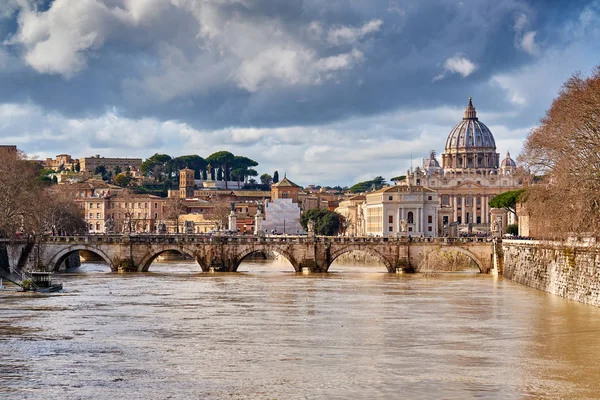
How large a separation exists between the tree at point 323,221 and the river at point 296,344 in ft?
304

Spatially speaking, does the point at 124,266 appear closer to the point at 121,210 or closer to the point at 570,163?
the point at 570,163

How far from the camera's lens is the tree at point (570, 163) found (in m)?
53.3

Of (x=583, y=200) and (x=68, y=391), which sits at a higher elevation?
(x=583, y=200)

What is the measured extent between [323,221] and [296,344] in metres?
118

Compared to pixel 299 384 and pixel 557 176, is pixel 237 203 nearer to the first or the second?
pixel 557 176

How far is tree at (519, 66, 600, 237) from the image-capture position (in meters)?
53.3

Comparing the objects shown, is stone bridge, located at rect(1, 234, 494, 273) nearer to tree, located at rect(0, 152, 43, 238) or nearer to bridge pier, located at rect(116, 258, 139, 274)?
bridge pier, located at rect(116, 258, 139, 274)

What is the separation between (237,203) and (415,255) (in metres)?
118

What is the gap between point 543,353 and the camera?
1549 inches

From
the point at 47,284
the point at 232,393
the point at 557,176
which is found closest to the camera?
the point at 232,393

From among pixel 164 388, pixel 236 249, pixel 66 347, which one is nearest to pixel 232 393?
pixel 164 388

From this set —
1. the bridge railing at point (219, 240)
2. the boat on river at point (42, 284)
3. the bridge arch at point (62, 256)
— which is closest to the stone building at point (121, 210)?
the bridge railing at point (219, 240)

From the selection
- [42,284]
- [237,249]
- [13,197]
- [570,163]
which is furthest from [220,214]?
[570,163]

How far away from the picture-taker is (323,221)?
158625 mm
